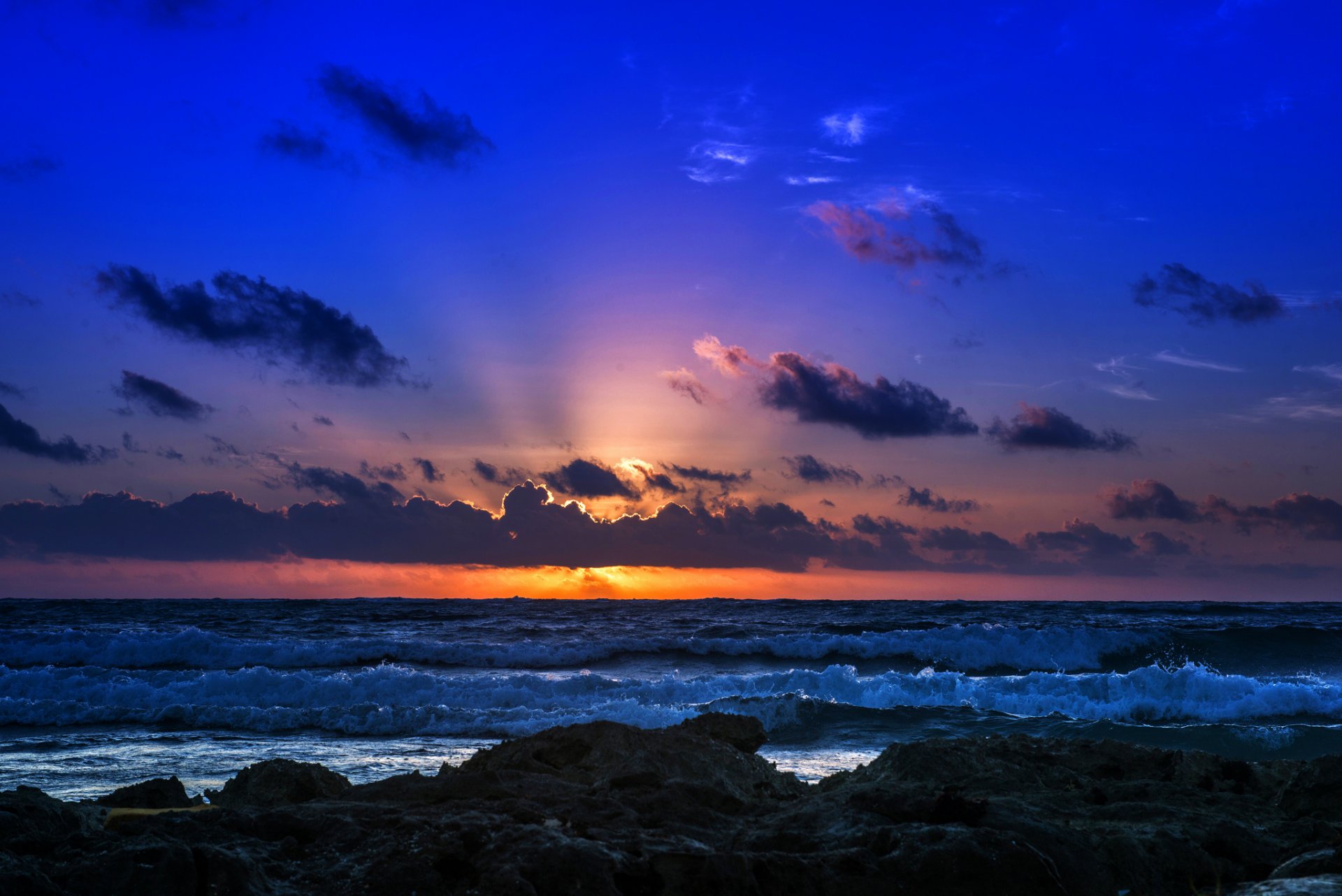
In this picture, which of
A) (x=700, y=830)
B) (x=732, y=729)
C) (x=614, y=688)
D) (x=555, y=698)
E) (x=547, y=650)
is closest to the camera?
(x=700, y=830)

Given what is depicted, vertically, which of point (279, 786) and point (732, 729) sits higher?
point (732, 729)

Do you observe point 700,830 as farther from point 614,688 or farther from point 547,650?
point 547,650

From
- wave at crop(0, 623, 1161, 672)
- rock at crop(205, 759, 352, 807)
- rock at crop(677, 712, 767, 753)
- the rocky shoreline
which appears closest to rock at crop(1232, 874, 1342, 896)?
the rocky shoreline

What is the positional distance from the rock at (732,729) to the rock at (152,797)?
3.93m

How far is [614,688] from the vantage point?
1744 cm

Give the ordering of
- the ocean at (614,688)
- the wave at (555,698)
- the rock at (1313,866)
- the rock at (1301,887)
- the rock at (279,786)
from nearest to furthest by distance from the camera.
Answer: the rock at (1301,887) < the rock at (1313,866) < the rock at (279,786) < the ocean at (614,688) < the wave at (555,698)

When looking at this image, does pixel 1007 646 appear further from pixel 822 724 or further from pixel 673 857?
pixel 673 857

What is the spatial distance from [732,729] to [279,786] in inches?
144

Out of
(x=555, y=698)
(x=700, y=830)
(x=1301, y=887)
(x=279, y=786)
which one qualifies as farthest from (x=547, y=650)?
(x=1301, y=887)

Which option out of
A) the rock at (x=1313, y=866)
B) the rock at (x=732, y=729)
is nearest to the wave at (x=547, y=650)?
the rock at (x=732, y=729)

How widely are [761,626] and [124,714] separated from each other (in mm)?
24487

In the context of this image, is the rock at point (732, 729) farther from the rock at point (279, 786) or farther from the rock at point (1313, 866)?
the rock at point (1313, 866)

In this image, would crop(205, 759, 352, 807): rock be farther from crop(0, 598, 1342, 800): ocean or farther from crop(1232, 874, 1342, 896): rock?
crop(1232, 874, 1342, 896): rock

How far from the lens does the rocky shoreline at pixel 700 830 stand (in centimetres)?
427
